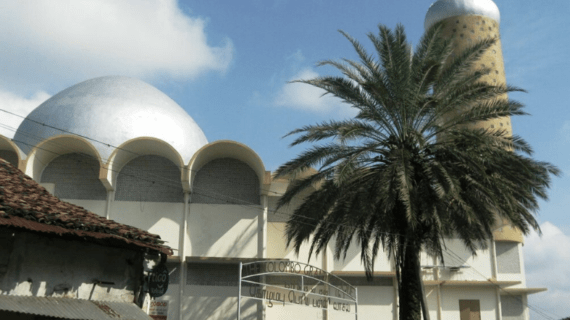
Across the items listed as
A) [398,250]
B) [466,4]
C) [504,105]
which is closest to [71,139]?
[398,250]

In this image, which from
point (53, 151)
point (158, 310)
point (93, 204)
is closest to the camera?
point (158, 310)

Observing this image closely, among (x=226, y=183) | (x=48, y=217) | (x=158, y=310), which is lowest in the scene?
(x=158, y=310)

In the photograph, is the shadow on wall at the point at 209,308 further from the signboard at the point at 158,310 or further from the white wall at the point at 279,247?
the white wall at the point at 279,247

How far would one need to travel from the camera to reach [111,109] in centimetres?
3119

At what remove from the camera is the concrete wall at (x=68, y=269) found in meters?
10.7

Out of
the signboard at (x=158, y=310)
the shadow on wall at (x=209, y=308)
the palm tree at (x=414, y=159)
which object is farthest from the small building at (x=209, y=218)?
the palm tree at (x=414, y=159)

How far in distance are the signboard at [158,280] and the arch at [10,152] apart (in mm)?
14834

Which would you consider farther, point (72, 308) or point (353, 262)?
point (353, 262)

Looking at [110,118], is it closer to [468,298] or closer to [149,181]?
[149,181]

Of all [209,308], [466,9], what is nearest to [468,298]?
[209,308]

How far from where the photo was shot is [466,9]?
1601 inches

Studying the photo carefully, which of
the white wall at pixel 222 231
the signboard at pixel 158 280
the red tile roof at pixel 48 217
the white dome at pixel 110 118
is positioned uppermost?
the white dome at pixel 110 118

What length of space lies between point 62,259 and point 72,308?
37.9 inches

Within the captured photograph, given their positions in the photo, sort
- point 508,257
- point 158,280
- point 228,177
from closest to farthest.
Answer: point 158,280 → point 228,177 → point 508,257
